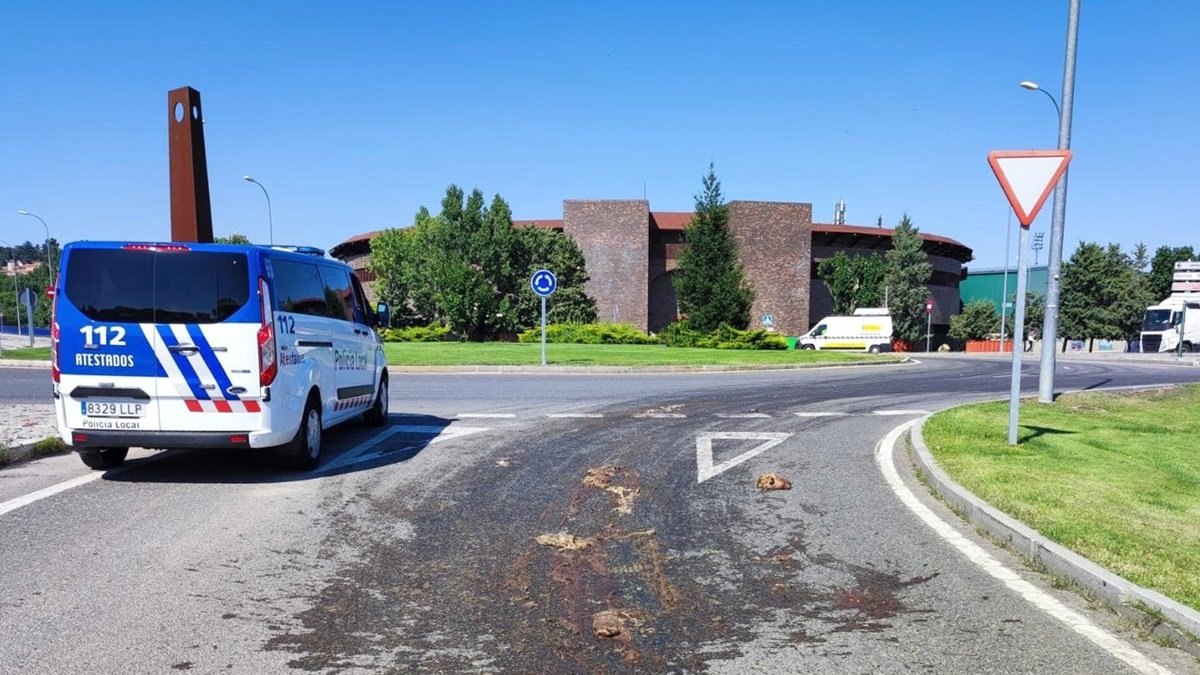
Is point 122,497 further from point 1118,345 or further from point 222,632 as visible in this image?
point 1118,345

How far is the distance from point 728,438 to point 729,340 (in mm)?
26434

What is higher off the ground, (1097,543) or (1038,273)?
(1038,273)

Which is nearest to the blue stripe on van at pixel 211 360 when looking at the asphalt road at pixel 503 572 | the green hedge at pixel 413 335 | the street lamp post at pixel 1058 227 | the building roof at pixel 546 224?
the asphalt road at pixel 503 572

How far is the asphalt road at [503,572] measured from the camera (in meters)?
3.38

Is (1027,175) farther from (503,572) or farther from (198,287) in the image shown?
(198,287)

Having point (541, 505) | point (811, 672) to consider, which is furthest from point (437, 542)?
point (811, 672)

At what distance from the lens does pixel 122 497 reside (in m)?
6.21

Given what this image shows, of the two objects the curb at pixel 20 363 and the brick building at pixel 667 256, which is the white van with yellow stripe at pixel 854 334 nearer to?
the brick building at pixel 667 256

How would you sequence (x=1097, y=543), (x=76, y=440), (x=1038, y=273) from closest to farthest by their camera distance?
(x=1097, y=543)
(x=76, y=440)
(x=1038, y=273)

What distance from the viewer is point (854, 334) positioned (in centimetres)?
4662

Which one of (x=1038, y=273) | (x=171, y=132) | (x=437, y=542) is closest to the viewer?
(x=437, y=542)

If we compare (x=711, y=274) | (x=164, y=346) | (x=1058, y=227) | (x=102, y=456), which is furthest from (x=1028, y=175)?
(x=711, y=274)

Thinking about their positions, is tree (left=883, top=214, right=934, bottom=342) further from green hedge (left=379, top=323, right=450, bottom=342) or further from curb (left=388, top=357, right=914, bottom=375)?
curb (left=388, top=357, right=914, bottom=375)

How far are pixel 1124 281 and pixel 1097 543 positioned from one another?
2785 inches
